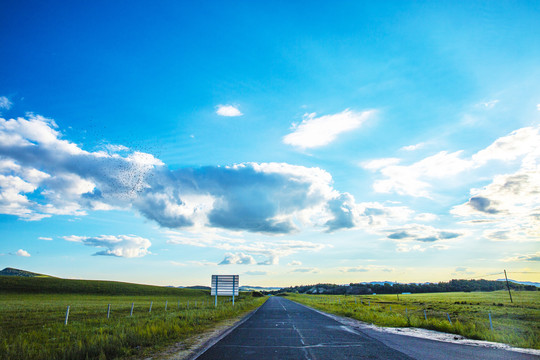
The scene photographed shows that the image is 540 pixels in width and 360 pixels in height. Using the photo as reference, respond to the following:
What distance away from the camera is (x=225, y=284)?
1833 inches

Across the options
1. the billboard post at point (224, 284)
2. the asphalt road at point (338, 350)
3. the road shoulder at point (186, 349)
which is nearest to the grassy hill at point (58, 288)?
the billboard post at point (224, 284)

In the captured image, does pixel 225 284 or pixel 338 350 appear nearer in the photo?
pixel 338 350

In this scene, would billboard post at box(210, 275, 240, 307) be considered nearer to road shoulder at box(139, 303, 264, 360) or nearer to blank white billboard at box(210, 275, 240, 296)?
blank white billboard at box(210, 275, 240, 296)

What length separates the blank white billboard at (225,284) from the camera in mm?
46094

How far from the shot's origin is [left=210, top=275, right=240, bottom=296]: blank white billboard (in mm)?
46094

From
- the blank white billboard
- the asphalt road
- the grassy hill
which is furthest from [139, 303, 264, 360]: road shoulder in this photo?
the grassy hill

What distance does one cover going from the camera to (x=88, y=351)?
9.39 meters

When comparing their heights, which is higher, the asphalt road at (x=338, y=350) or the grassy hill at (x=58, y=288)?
the asphalt road at (x=338, y=350)

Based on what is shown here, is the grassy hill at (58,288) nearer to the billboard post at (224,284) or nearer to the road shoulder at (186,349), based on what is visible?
the billboard post at (224,284)

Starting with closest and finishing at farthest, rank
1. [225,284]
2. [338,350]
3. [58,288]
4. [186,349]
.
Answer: [338,350], [186,349], [225,284], [58,288]

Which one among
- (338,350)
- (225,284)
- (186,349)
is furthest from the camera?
(225,284)

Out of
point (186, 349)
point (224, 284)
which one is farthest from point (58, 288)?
point (186, 349)

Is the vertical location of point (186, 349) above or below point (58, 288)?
above

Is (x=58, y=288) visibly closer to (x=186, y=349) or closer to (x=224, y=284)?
(x=224, y=284)
